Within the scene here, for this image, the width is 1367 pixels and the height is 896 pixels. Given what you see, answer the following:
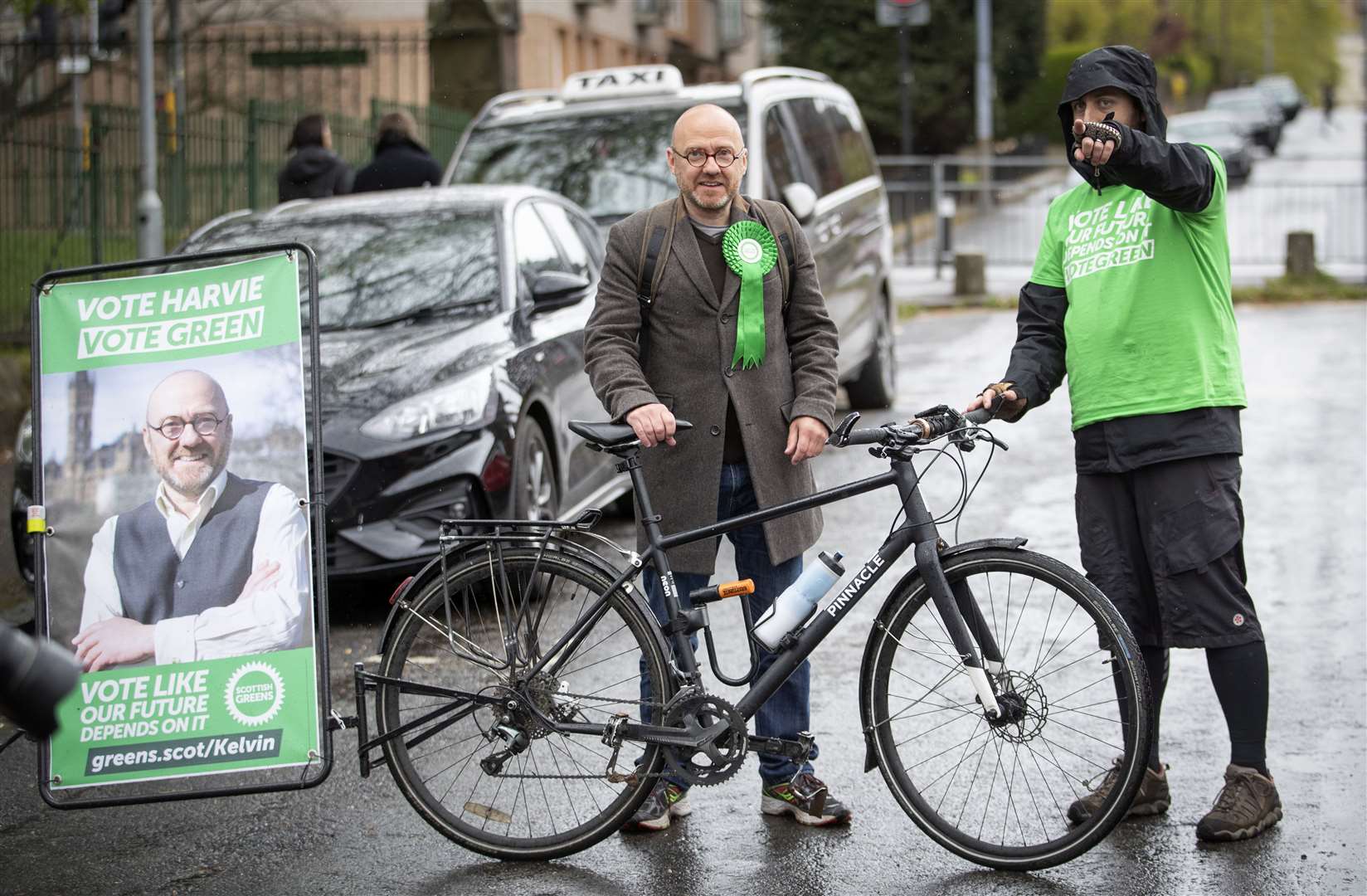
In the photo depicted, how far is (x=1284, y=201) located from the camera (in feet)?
87.6

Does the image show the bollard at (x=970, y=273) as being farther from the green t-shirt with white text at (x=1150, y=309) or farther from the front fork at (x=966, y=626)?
the front fork at (x=966, y=626)

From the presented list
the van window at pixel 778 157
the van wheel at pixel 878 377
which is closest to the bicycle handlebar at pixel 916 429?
the van window at pixel 778 157

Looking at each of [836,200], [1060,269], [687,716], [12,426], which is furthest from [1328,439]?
[12,426]

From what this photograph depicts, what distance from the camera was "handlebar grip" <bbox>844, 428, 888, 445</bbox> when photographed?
14.1 feet

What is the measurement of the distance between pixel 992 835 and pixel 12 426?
8.65 meters

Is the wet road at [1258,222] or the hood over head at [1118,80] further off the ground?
the wet road at [1258,222]

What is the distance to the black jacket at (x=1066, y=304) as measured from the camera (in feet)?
14.2

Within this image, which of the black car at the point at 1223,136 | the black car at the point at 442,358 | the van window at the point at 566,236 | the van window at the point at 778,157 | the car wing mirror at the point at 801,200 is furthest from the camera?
the black car at the point at 1223,136

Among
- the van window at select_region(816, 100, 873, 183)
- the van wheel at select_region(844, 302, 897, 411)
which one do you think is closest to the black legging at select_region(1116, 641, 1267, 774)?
the van wheel at select_region(844, 302, 897, 411)

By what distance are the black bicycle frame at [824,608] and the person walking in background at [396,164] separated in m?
7.77

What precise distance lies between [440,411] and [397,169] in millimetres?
5456

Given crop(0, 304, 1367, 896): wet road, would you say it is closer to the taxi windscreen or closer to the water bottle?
the water bottle

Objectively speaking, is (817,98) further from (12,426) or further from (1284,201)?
(1284,201)

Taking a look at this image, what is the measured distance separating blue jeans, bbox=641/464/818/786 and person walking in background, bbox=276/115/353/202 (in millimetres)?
7940
